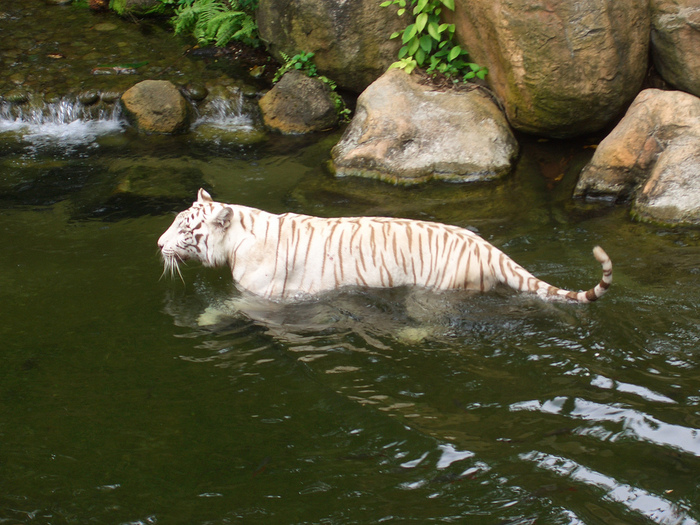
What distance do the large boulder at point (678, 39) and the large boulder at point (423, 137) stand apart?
1.70 meters

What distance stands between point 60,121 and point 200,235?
537 cm

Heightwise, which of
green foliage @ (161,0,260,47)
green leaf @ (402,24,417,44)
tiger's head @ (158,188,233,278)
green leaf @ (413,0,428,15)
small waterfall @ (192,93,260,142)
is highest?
green foliage @ (161,0,260,47)

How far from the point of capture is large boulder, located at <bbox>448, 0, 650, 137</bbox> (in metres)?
6.16

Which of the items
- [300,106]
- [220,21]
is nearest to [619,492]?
[300,106]

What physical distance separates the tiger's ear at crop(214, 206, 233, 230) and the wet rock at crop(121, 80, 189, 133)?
4364 mm

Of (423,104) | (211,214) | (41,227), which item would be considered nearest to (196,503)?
(211,214)

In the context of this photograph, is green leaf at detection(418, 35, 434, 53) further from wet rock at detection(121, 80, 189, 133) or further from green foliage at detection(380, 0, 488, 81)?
wet rock at detection(121, 80, 189, 133)

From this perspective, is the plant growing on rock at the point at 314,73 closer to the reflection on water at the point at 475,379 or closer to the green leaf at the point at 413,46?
the green leaf at the point at 413,46

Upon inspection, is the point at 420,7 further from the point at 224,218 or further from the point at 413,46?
the point at 224,218

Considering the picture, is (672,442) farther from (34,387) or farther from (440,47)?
(440,47)

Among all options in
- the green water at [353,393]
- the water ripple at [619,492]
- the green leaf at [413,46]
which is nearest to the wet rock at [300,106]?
the green leaf at [413,46]

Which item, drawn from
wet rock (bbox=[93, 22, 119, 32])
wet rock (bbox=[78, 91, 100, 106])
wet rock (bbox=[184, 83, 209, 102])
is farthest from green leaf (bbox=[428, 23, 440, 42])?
wet rock (bbox=[93, 22, 119, 32])

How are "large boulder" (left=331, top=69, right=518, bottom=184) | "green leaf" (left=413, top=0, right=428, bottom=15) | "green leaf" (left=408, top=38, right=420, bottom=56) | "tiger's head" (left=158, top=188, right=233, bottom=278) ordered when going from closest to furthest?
"tiger's head" (left=158, top=188, right=233, bottom=278)
"large boulder" (left=331, top=69, right=518, bottom=184)
"green leaf" (left=413, top=0, right=428, bottom=15)
"green leaf" (left=408, top=38, right=420, bottom=56)

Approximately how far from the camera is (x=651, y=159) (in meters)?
6.09
